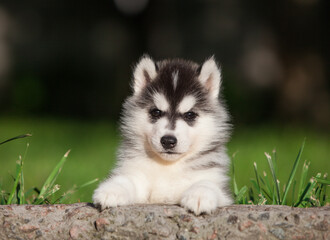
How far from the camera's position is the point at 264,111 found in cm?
1506

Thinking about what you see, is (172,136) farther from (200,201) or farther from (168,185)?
(200,201)

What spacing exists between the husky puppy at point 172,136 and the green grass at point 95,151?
4.99ft

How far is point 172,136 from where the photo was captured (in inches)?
163

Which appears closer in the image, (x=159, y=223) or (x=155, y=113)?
(x=159, y=223)

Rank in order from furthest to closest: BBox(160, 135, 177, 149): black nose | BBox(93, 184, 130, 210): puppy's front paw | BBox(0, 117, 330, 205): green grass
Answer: BBox(0, 117, 330, 205): green grass, BBox(160, 135, 177, 149): black nose, BBox(93, 184, 130, 210): puppy's front paw

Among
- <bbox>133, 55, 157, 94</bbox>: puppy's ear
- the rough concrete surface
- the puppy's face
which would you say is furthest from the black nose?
<bbox>133, 55, 157, 94</bbox>: puppy's ear

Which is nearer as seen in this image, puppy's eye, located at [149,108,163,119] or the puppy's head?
the puppy's head

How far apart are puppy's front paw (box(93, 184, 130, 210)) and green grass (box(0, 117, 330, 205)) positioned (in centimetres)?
199

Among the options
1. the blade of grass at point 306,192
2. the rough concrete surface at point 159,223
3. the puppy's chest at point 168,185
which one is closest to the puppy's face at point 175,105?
the puppy's chest at point 168,185

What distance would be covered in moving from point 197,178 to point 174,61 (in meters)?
1.21

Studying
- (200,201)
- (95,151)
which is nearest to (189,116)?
(200,201)

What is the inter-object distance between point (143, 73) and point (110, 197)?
1.53 metres

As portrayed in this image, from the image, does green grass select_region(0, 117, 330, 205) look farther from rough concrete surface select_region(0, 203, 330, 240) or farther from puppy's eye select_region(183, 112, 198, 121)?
rough concrete surface select_region(0, 203, 330, 240)

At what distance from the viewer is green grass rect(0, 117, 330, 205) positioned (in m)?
7.71
